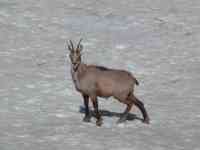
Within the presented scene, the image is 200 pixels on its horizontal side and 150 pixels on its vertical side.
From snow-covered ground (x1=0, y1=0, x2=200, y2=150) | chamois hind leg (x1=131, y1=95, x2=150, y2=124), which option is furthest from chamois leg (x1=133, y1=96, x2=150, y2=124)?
snow-covered ground (x1=0, y1=0, x2=200, y2=150)

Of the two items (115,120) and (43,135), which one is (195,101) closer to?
(115,120)

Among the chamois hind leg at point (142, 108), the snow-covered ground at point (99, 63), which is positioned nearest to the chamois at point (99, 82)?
the chamois hind leg at point (142, 108)

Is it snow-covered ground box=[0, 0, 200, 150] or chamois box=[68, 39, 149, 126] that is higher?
chamois box=[68, 39, 149, 126]

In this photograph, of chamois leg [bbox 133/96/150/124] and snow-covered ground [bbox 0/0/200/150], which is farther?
chamois leg [bbox 133/96/150/124]

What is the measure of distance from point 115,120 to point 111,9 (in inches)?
472

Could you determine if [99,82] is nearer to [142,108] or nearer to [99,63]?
[142,108]

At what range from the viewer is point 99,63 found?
21344mm

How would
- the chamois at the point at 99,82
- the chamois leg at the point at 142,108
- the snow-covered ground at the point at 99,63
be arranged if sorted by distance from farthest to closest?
the chamois leg at the point at 142,108
the chamois at the point at 99,82
the snow-covered ground at the point at 99,63

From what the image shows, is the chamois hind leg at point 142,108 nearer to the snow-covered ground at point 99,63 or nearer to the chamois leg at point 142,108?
the chamois leg at point 142,108

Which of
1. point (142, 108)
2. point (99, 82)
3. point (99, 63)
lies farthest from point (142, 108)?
point (99, 63)

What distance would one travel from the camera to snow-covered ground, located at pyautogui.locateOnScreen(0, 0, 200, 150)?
14.0 meters

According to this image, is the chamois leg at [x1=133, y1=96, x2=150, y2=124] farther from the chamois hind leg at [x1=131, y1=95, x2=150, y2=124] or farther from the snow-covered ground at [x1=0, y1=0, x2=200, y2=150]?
the snow-covered ground at [x1=0, y1=0, x2=200, y2=150]

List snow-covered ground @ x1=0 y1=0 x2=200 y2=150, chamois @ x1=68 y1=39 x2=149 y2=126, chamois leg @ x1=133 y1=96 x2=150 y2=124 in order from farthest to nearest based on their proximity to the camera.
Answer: chamois leg @ x1=133 y1=96 x2=150 y2=124 < chamois @ x1=68 y1=39 x2=149 y2=126 < snow-covered ground @ x1=0 y1=0 x2=200 y2=150

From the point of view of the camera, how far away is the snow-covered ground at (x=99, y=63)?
1401 centimetres
